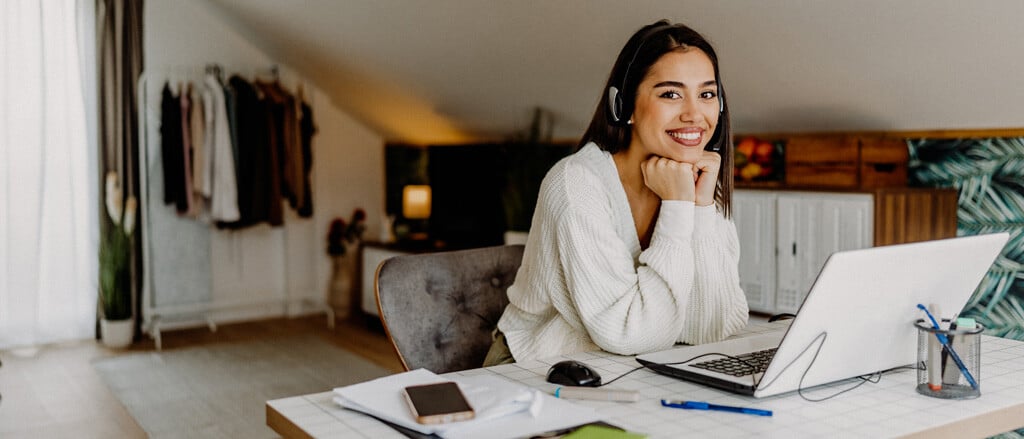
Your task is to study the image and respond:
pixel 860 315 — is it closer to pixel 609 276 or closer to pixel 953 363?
pixel 953 363

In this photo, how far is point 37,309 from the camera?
5023mm

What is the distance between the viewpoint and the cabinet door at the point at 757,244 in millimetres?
3625

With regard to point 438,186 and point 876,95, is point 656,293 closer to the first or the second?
point 876,95

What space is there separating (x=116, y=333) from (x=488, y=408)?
4419 millimetres

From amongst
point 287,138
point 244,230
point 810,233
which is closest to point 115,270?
point 244,230

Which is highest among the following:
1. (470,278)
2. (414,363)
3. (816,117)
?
(816,117)

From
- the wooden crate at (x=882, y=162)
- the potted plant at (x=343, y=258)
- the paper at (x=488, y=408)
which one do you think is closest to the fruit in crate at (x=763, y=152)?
the wooden crate at (x=882, y=162)

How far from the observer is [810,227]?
3453 millimetres

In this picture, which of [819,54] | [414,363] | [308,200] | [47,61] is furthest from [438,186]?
[414,363]

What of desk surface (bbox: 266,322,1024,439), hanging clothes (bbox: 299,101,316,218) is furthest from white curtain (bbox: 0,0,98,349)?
desk surface (bbox: 266,322,1024,439)

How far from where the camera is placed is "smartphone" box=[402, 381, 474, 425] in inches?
44.3

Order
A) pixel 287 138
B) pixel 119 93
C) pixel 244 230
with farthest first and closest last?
1. pixel 244 230
2. pixel 287 138
3. pixel 119 93

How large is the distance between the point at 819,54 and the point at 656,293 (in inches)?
75.4

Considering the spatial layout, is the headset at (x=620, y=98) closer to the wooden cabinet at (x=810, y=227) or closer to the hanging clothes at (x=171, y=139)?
the wooden cabinet at (x=810, y=227)
